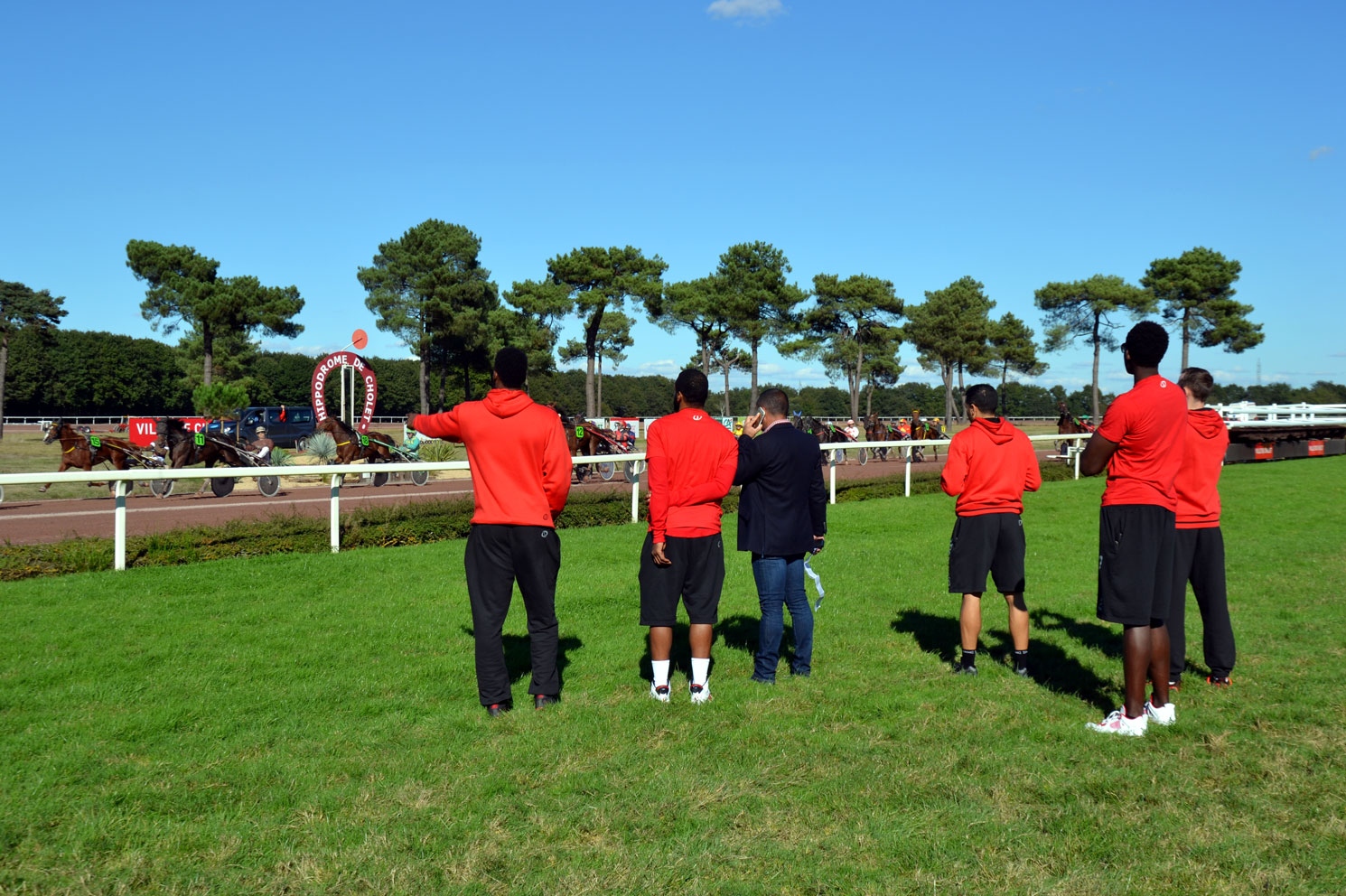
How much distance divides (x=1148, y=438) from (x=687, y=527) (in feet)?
7.71

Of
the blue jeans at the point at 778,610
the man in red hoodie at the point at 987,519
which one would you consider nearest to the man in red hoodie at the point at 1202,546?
the man in red hoodie at the point at 987,519

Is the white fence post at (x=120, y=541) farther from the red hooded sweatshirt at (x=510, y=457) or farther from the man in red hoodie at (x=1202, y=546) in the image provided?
the man in red hoodie at (x=1202, y=546)

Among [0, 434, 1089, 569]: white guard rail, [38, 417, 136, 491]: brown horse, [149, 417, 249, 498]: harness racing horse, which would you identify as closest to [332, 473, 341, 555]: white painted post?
[0, 434, 1089, 569]: white guard rail

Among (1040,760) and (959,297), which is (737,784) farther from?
(959,297)

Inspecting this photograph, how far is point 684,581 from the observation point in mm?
5398

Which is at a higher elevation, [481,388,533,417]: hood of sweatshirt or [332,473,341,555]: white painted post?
[481,388,533,417]: hood of sweatshirt

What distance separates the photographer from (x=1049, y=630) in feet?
23.7

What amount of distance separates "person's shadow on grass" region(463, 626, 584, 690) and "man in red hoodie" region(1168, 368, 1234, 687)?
3.57 m

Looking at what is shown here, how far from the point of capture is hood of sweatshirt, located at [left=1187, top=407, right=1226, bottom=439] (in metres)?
5.78

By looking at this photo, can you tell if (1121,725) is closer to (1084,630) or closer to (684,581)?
(684,581)

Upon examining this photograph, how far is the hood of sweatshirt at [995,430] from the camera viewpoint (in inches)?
234

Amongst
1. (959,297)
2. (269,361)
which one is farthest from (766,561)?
(269,361)

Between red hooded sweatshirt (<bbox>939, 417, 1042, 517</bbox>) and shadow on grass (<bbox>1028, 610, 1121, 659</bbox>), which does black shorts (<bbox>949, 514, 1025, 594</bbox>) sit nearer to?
red hooded sweatshirt (<bbox>939, 417, 1042, 517</bbox>)

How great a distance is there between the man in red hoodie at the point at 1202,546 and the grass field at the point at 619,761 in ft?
0.82
